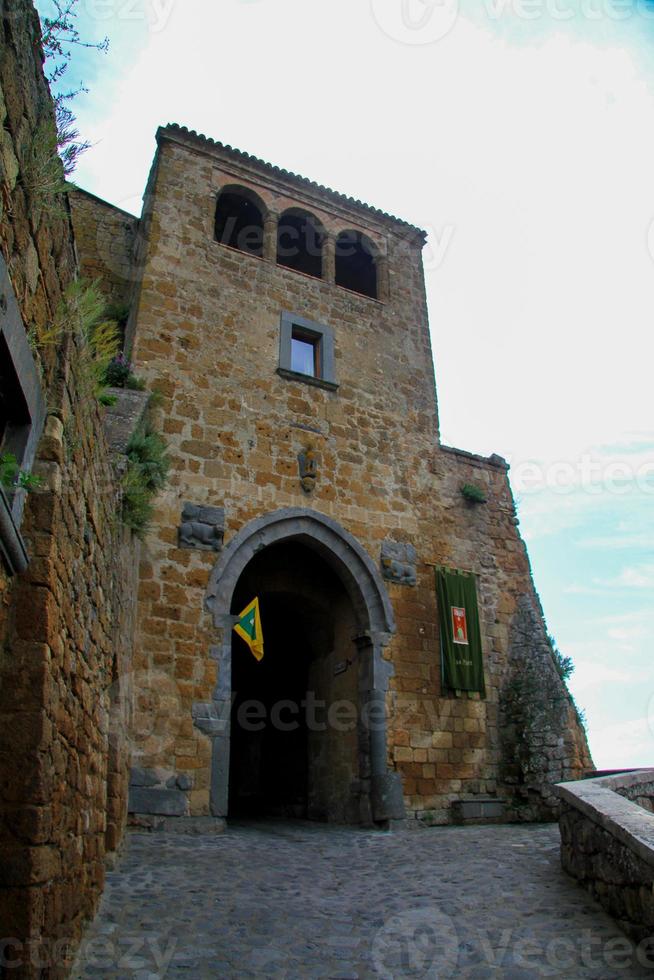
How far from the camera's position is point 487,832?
820 centimetres

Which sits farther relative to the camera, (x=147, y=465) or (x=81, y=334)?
(x=147, y=465)

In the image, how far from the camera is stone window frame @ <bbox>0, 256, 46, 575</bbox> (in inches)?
105

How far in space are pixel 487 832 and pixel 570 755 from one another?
1993mm

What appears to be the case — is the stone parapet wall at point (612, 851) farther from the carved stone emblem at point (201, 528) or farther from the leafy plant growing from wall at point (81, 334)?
the carved stone emblem at point (201, 528)

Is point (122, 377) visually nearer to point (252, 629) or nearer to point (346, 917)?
point (252, 629)

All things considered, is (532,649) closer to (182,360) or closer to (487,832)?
(487,832)

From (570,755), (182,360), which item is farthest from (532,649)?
(182,360)

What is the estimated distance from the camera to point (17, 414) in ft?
10.00

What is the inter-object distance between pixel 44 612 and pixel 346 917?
3297mm

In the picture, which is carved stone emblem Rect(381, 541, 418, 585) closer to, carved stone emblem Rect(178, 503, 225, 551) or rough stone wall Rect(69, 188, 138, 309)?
carved stone emblem Rect(178, 503, 225, 551)

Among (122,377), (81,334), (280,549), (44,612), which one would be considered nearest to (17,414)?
(44,612)

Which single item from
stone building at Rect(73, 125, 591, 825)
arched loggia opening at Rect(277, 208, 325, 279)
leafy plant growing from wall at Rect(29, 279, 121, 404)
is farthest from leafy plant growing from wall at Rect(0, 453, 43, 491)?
arched loggia opening at Rect(277, 208, 325, 279)

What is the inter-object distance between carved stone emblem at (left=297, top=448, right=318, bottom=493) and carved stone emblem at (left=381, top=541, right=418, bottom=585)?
1.31m

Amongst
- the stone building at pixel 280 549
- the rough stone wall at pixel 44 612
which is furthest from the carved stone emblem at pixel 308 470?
the rough stone wall at pixel 44 612
